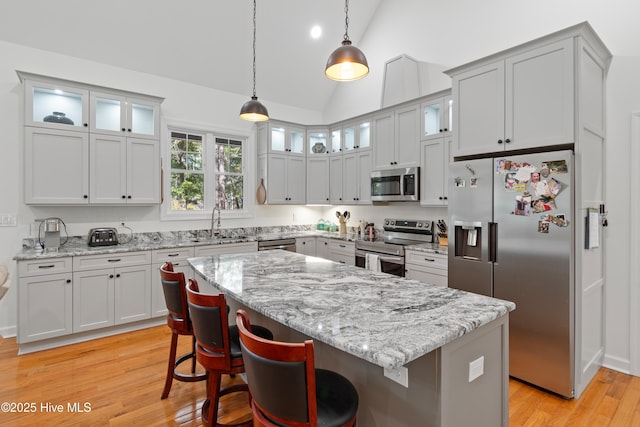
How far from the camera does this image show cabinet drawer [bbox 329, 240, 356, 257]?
4.66m

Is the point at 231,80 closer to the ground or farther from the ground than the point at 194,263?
farther from the ground

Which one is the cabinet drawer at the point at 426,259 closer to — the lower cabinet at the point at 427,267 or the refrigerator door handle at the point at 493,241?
the lower cabinet at the point at 427,267

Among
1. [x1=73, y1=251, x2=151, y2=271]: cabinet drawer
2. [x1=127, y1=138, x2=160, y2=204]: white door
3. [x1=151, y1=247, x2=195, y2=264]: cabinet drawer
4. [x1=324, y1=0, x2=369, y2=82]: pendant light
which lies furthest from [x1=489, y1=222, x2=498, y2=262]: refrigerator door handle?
[x1=127, y1=138, x2=160, y2=204]: white door

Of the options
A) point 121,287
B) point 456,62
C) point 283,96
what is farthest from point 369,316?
point 283,96

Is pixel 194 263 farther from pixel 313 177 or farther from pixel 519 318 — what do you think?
pixel 313 177

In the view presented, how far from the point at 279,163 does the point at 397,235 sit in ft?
7.08

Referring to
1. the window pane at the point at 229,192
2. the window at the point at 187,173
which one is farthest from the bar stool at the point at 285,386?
the window pane at the point at 229,192

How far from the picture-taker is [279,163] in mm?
5340

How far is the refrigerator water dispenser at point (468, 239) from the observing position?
9.67 ft

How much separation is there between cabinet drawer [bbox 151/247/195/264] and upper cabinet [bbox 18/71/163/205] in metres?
0.66

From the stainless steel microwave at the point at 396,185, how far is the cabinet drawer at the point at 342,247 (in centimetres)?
73

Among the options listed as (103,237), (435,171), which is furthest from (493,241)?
(103,237)

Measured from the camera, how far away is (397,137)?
14.4 feet

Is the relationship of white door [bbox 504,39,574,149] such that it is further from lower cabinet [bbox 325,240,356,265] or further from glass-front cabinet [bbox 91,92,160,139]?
glass-front cabinet [bbox 91,92,160,139]
